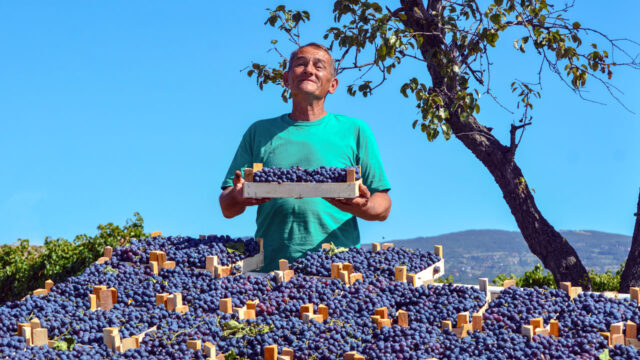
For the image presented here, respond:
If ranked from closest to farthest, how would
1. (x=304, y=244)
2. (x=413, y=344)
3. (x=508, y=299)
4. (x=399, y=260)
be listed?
1. (x=413, y=344)
2. (x=508, y=299)
3. (x=399, y=260)
4. (x=304, y=244)

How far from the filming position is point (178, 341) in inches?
133

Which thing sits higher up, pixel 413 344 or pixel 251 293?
pixel 251 293

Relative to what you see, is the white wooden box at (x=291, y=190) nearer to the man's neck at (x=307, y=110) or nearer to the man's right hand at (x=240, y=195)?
the man's right hand at (x=240, y=195)

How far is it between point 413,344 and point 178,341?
3.84 feet

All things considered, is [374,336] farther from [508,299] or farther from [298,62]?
[298,62]

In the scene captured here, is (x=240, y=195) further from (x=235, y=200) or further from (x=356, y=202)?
(x=356, y=202)

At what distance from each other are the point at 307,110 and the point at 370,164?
2.14 feet

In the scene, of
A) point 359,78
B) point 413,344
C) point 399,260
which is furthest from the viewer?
point 359,78

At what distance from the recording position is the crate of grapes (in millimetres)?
4605

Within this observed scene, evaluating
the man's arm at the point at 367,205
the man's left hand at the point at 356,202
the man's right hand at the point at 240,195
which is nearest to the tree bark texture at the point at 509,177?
the man's arm at the point at 367,205

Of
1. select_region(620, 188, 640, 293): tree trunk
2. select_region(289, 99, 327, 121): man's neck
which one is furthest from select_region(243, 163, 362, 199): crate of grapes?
select_region(620, 188, 640, 293): tree trunk

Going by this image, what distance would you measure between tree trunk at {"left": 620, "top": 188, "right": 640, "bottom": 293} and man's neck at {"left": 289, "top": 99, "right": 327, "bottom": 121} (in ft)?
13.6

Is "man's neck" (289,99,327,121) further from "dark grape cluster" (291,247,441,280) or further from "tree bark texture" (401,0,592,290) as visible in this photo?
"tree bark texture" (401,0,592,290)

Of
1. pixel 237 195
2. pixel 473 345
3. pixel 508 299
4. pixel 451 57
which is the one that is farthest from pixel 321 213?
pixel 451 57
